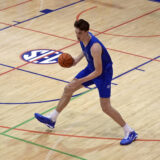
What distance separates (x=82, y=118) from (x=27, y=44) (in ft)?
12.1

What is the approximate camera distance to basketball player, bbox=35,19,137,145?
23.9 feet

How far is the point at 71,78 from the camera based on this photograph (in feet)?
32.9

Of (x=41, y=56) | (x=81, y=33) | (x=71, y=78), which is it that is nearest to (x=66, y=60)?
(x=81, y=33)

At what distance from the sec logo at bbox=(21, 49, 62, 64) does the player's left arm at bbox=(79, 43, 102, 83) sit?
3.56 metres

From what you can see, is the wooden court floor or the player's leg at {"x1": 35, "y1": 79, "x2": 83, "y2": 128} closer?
the wooden court floor

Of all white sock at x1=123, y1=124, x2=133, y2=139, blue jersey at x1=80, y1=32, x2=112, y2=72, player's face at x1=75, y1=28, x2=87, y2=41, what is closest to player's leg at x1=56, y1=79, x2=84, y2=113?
blue jersey at x1=80, y1=32, x2=112, y2=72

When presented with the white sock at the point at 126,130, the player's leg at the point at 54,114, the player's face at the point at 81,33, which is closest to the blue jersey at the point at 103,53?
the player's face at the point at 81,33

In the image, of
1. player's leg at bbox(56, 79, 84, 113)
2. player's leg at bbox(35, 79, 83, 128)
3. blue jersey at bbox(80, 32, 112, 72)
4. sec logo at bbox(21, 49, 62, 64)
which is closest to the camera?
blue jersey at bbox(80, 32, 112, 72)

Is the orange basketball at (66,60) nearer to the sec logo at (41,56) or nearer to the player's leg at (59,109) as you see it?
the player's leg at (59,109)

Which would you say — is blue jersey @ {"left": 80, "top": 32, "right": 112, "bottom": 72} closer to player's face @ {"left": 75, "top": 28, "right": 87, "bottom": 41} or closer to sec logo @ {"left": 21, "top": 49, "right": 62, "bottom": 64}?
player's face @ {"left": 75, "top": 28, "right": 87, "bottom": 41}

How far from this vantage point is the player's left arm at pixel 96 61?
285 inches

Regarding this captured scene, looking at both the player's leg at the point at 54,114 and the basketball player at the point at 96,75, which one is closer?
the basketball player at the point at 96,75

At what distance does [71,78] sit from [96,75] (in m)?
2.75

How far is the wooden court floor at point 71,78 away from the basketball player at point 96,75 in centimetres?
24
